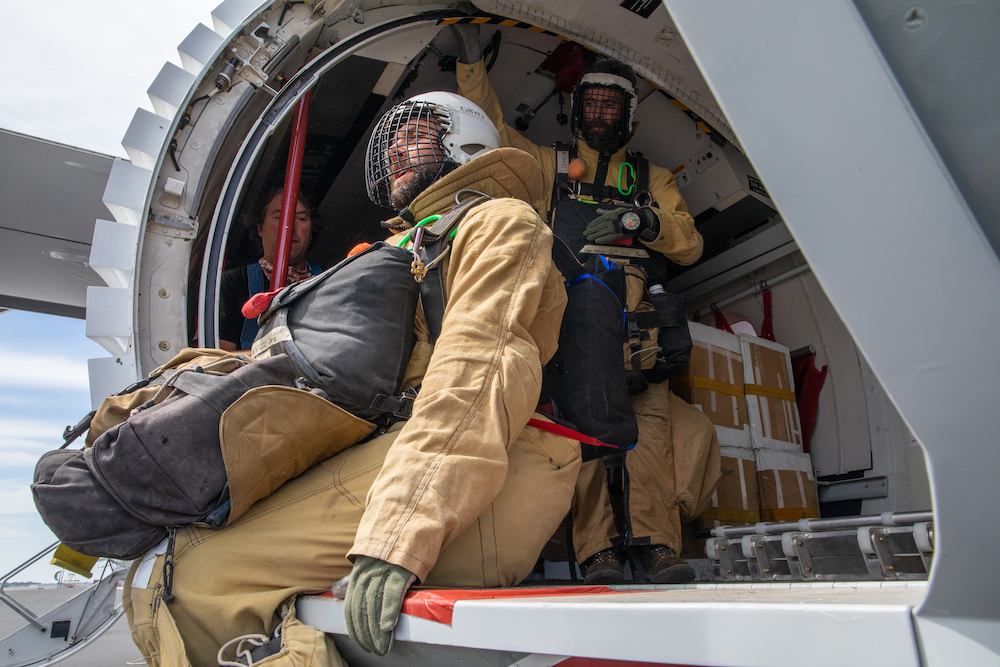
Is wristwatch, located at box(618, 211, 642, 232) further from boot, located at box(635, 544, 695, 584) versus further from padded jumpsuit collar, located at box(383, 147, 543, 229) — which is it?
boot, located at box(635, 544, 695, 584)

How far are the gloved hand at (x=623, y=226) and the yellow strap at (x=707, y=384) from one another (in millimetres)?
714

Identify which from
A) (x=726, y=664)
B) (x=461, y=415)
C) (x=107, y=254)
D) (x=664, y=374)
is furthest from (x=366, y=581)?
(x=664, y=374)

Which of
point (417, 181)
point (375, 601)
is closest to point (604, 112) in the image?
point (417, 181)

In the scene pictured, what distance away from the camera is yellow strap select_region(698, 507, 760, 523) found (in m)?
3.04

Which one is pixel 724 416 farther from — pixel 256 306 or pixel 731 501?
pixel 256 306

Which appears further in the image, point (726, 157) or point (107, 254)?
point (726, 157)

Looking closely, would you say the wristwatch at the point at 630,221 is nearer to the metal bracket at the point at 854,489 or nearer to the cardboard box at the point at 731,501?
the cardboard box at the point at 731,501

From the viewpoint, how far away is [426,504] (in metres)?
1.15

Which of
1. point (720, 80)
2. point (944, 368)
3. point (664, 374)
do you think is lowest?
point (944, 368)

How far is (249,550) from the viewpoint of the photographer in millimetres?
1413

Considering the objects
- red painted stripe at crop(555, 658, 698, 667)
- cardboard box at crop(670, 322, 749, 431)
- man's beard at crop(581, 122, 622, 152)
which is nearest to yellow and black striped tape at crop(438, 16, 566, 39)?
man's beard at crop(581, 122, 622, 152)

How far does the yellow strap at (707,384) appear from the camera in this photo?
3232 millimetres

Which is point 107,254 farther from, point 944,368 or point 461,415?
point 944,368

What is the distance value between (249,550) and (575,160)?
269 centimetres
